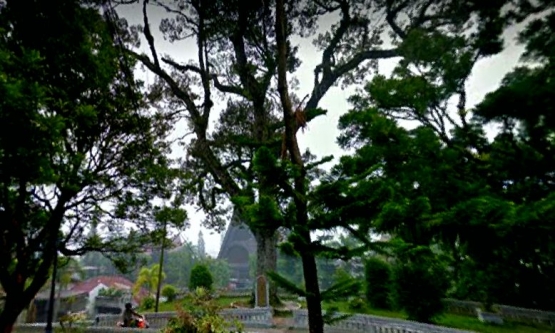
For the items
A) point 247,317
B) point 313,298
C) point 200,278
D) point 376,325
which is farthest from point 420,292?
point 200,278

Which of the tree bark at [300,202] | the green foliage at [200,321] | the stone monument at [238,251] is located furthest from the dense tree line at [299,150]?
the stone monument at [238,251]

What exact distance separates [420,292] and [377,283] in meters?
4.89

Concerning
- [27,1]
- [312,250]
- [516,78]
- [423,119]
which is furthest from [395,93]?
[27,1]

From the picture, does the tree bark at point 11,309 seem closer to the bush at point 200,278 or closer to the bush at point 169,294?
the bush at point 200,278

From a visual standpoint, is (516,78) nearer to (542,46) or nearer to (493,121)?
(542,46)

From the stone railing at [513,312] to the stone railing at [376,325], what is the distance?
288cm

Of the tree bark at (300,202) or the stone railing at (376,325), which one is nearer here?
the tree bark at (300,202)

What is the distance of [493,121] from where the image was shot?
5621 millimetres

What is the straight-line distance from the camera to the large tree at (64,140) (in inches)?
177

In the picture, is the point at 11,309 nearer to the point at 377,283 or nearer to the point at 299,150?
the point at 299,150

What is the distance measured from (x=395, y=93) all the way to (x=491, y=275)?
899 cm

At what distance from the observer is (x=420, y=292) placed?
8500 millimetres

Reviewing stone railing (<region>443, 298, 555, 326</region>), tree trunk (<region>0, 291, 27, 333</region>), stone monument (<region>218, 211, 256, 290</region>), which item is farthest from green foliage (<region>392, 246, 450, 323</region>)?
stone monument (<region>218, 211, 256, 290</region>)

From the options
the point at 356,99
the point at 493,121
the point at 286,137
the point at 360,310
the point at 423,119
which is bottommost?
the point at 360,310
